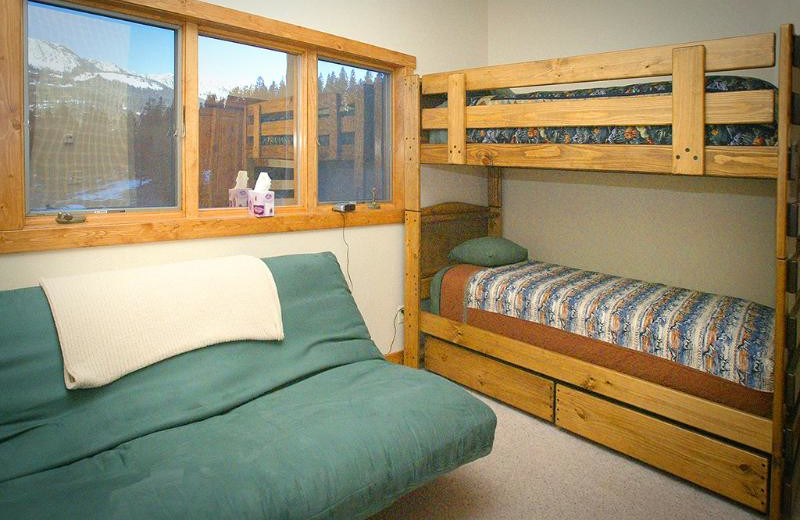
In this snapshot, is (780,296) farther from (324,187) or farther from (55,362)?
(55,362)

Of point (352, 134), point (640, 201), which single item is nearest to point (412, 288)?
point (352, 134)

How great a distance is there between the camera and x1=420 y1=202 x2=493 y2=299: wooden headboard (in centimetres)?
352

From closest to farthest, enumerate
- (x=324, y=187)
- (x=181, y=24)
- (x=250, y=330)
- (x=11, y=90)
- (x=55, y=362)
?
(x=55, y=362), (x=11, y=90), (x=250, y=330), (x=181, y=24), (x=324, y=187)

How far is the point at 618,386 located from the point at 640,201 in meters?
1.31

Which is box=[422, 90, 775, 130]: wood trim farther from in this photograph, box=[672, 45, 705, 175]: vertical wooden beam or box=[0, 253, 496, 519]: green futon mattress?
box=[0, 253, 496, 519]: green futon mattress

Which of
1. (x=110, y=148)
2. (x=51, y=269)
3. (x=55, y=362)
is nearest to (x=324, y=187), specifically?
(x=110, y=148)

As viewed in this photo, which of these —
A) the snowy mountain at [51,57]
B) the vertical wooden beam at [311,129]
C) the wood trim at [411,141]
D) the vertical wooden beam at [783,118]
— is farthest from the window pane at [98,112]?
the vertical wooden beam at [783,118]

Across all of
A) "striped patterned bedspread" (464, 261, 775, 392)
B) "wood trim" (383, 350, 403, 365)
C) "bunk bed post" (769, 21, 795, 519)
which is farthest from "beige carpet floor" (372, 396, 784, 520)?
"wood trim" (383, 350, 403, 365)

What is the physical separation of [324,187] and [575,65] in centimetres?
151

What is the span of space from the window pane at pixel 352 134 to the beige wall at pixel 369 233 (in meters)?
0.23

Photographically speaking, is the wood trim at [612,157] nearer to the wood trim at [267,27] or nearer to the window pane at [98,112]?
the wood trim at [267,27]

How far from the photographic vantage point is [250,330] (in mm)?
2225

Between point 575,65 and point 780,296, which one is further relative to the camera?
point 575,65

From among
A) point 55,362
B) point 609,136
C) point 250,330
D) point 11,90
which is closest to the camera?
point 55,362
